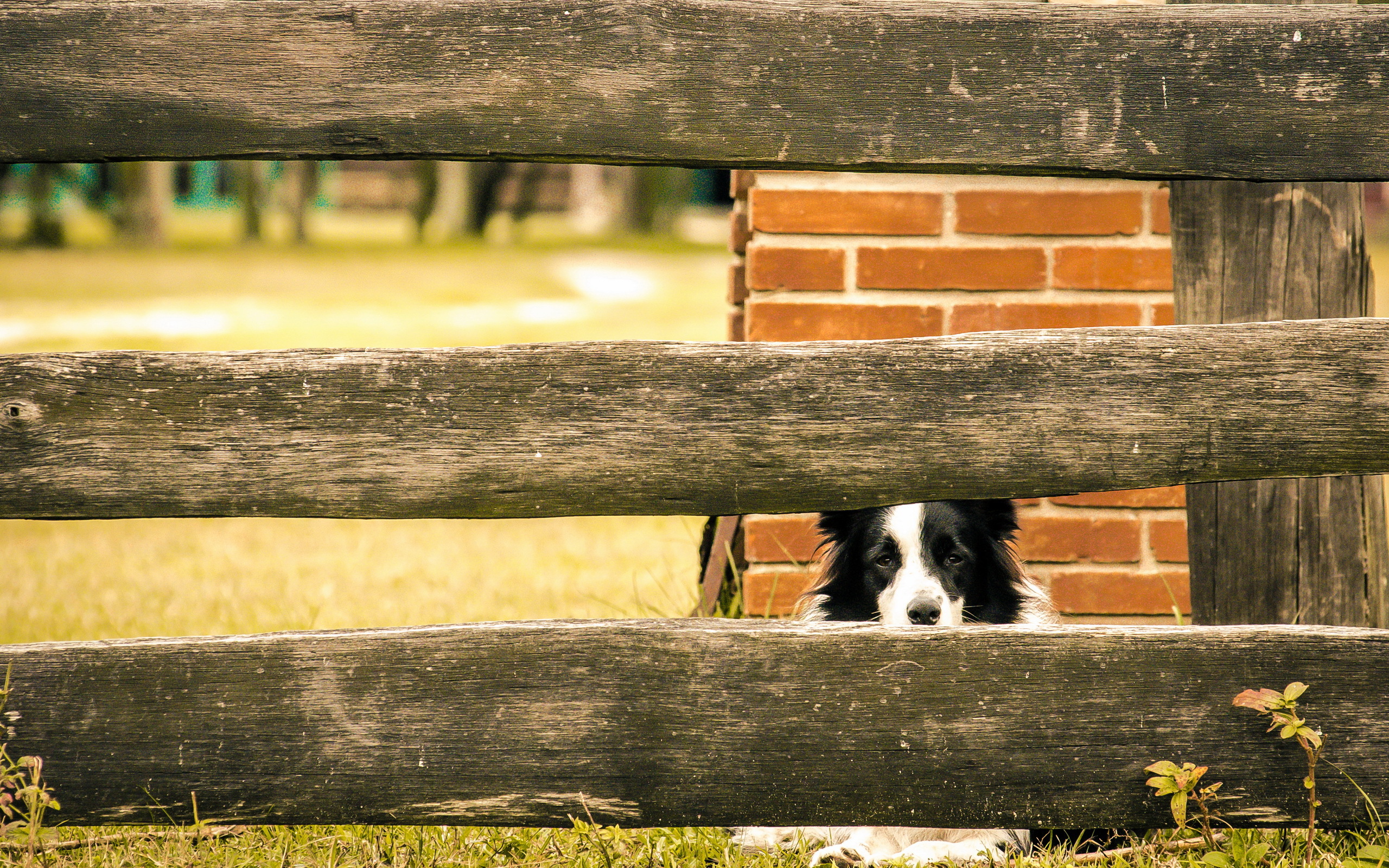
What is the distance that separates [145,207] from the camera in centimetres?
2322

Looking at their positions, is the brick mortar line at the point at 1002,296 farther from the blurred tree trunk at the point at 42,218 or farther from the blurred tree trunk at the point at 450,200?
the blurred tree trunk at the point at 450,200

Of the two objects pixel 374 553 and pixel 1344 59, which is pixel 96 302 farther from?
pixel 1344 59

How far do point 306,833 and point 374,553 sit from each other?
2995 mm

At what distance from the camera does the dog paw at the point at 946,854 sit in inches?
80.9

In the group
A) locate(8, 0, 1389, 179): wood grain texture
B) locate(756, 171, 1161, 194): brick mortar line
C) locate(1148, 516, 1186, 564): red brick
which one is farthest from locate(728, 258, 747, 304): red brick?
locate(8, 0, 1389, 179): wood grain texture

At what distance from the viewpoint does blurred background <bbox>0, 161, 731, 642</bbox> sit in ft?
13.4

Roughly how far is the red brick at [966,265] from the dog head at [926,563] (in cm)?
69

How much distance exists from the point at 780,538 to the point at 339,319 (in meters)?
9.38

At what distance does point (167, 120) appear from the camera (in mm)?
1794

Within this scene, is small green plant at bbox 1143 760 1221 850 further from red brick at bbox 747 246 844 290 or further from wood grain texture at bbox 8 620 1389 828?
red brick at bbox 747 246 844 290

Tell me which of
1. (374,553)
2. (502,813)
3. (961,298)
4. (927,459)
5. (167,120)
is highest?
(167,120)

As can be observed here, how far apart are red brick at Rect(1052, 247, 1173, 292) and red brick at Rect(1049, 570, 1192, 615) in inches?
31.4

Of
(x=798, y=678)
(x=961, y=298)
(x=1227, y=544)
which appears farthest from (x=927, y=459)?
(x=961, y=298)

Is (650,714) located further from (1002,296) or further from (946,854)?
(1002,296)
